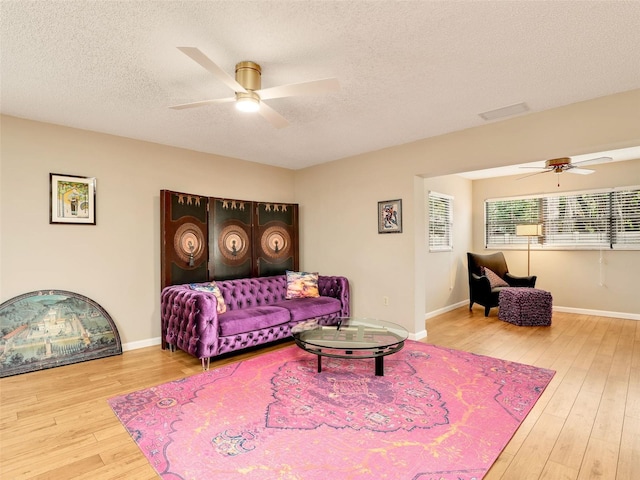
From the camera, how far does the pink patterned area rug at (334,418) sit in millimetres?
1938

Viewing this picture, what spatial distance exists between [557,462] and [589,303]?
16.7 ft

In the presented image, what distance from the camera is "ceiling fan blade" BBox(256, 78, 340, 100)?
212 cm

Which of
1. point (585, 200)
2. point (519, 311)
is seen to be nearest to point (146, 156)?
point (519, 311)

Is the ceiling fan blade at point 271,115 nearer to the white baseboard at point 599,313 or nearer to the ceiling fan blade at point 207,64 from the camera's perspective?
the ceiling fan blade at point 207,64

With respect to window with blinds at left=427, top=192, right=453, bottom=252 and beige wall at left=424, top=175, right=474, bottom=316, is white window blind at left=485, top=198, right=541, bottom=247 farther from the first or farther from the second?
window with blinds at left=427, top=192, right=453, bottom=252

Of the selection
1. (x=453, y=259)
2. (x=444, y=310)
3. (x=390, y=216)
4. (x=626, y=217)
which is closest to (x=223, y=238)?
(x=390, y=216)

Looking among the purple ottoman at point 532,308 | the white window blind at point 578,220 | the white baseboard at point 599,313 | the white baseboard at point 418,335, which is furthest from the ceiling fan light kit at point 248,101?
the white baseboard at point 599,313

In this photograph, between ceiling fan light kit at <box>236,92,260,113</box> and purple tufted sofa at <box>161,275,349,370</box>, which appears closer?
ceiling fan light kit at <box>236,92,260,113</box>

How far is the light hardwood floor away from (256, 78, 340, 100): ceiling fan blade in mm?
2509

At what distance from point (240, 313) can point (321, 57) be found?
9.29 ft

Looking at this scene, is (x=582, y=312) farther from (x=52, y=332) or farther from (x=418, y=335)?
(x=52, y=332)

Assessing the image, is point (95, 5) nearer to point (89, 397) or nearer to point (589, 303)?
point (89, 397)

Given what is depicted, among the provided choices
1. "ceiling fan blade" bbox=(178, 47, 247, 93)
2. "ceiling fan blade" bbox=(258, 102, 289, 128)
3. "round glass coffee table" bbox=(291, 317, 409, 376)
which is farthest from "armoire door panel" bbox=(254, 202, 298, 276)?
"ceiling fan blade" bbox=(178, 47, 247, 93)

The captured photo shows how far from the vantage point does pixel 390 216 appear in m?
4.71
